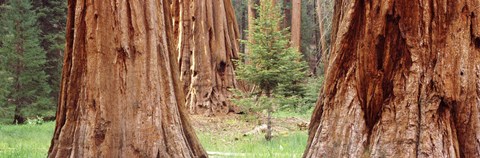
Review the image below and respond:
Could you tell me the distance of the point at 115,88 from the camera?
214 inches

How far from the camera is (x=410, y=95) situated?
4.36 metres

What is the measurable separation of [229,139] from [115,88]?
567cm

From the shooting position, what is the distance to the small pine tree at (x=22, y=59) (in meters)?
17.3

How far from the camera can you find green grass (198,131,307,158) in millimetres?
7893

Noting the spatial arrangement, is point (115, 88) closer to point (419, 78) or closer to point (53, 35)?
point (419, 78)

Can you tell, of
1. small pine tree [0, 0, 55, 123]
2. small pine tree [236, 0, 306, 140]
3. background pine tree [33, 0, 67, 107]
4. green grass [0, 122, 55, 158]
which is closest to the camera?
green grass [0, 122, 55, 158]

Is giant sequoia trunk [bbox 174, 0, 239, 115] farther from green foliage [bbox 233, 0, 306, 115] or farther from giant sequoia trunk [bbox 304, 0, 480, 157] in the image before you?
giant sequoia trunk [bbox 304, 0, 480, 157]

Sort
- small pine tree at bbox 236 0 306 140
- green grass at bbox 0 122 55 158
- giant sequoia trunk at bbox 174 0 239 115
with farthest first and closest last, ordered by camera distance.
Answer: giant sequoia trunk at bbox 174 0 239 115 → small pine tree at bbox 236 0 306 140 → green grass at bbox 0 122 55 158

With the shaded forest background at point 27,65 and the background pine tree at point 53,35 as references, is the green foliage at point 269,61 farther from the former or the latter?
the background pine tree at point 53,35

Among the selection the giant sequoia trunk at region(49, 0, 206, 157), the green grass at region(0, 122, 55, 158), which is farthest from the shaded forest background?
the giant sequoia trunk at region(49, 0, 206, 157)

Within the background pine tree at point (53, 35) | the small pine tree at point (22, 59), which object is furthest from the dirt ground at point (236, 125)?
the background pine tree at point (53, 35)

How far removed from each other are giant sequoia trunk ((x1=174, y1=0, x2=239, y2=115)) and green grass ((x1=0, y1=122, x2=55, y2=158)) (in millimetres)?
4117

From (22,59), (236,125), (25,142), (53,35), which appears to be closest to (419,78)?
(25,142)

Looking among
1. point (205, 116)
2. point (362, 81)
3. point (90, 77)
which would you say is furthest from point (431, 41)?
point (205, 116)
